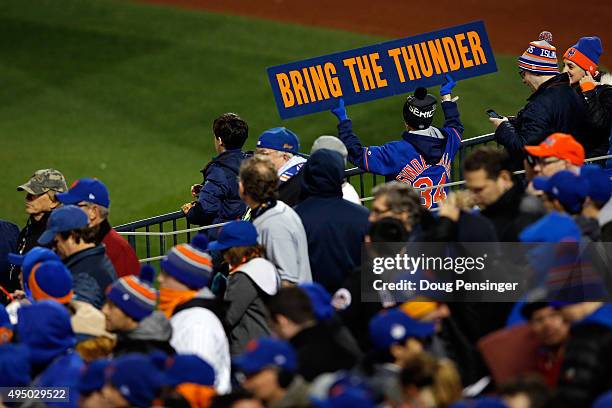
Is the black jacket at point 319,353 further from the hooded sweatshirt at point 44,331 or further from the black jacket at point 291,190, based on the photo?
the black jacket at point 291,190

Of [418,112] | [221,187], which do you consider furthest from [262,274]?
[418,112]

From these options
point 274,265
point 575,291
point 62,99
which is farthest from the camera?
point 62,99

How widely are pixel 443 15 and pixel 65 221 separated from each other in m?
13.1

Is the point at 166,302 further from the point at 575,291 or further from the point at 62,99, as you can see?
the point at 62,99

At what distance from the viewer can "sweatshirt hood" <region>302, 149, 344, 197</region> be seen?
769 cm

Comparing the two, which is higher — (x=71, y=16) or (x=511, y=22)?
(x=71, y=16)

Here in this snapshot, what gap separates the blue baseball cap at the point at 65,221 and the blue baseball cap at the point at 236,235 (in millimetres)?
826

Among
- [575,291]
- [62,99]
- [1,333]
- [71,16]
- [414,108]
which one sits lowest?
[575,291]

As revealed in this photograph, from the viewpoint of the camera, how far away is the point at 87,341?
642cm

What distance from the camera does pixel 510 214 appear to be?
22.6 feet

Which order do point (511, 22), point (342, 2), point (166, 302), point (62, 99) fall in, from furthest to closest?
point (342, 2)
point (511, 22)
point (62, 99)
point (166, 302)

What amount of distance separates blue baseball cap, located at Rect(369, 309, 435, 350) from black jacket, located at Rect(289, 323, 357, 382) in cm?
20

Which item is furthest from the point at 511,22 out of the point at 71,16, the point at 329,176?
the point at 329,176

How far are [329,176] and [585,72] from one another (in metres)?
3.23
